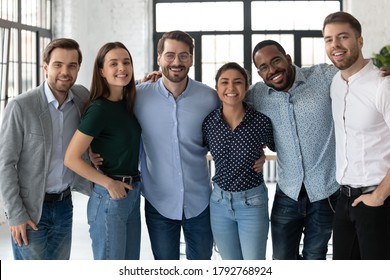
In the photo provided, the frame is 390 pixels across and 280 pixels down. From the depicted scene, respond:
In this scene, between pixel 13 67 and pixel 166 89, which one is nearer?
pixel 166 89

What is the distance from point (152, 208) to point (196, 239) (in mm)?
282

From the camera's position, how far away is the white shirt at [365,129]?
8.34 feet

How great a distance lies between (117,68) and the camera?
2730mm

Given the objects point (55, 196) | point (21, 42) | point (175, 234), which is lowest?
point (175, 234)

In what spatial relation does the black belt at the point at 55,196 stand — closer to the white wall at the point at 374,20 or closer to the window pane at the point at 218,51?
the window pane at the point at 218,51

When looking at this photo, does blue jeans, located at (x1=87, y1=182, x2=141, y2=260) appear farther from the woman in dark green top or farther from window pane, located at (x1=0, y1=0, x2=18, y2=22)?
window pane, located at (x1=0, y1=0, x2=18, y2=22)

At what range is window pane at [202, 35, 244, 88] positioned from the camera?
9.16m

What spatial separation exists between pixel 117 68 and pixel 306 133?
98 cm

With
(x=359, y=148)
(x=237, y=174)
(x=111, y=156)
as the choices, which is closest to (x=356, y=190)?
(x=359, y=148)

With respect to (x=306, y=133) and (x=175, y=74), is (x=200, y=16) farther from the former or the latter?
(x=306, y=133)

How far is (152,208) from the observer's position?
2939 millimetres

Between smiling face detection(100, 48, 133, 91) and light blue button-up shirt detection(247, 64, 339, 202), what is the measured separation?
2.35 ft

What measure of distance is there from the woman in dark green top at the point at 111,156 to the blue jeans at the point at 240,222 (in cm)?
41

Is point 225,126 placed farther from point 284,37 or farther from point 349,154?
point 284,37
